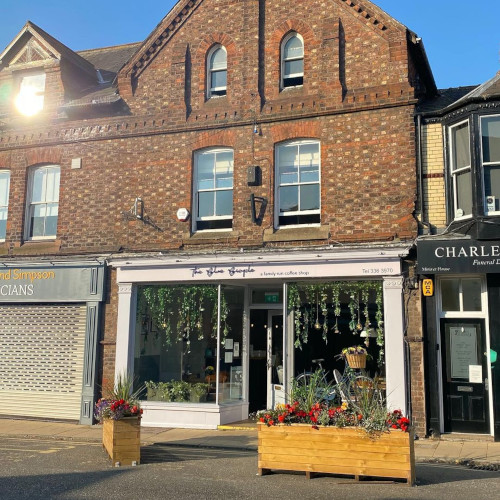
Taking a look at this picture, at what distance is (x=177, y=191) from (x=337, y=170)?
3.87m

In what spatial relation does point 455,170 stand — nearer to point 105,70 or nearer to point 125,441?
point 125,441

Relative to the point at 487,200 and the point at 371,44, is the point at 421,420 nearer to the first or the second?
the point at 487,200

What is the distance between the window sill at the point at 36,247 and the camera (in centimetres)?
1490

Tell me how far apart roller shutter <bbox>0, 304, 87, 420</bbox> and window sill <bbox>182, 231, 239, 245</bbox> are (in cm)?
323

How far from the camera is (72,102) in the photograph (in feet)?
50.1

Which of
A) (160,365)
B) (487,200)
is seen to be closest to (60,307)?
(160,365)

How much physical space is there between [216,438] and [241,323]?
2950mm

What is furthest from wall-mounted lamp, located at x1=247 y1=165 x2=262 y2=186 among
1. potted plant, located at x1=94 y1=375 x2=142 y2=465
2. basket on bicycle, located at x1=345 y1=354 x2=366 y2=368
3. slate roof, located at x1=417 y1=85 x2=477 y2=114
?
potted plant, located at x1=94 y1=375 x2=142 y2=465

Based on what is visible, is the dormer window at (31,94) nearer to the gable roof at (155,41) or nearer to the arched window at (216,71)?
the gable roof at (155,41)

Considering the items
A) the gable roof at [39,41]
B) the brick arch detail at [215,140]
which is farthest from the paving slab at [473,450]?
the gable roof at [39,41]

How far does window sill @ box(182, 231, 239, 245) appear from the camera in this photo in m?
13.4

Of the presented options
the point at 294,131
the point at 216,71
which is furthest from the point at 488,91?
the point at 216,71

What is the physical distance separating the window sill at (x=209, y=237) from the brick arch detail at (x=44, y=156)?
435 centimetres

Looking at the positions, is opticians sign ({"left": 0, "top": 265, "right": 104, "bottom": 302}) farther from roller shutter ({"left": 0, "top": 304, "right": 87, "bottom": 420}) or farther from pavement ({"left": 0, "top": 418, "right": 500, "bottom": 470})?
pavement ({"left": 0, "top": 418, "right": 500, "bottom": 470})
